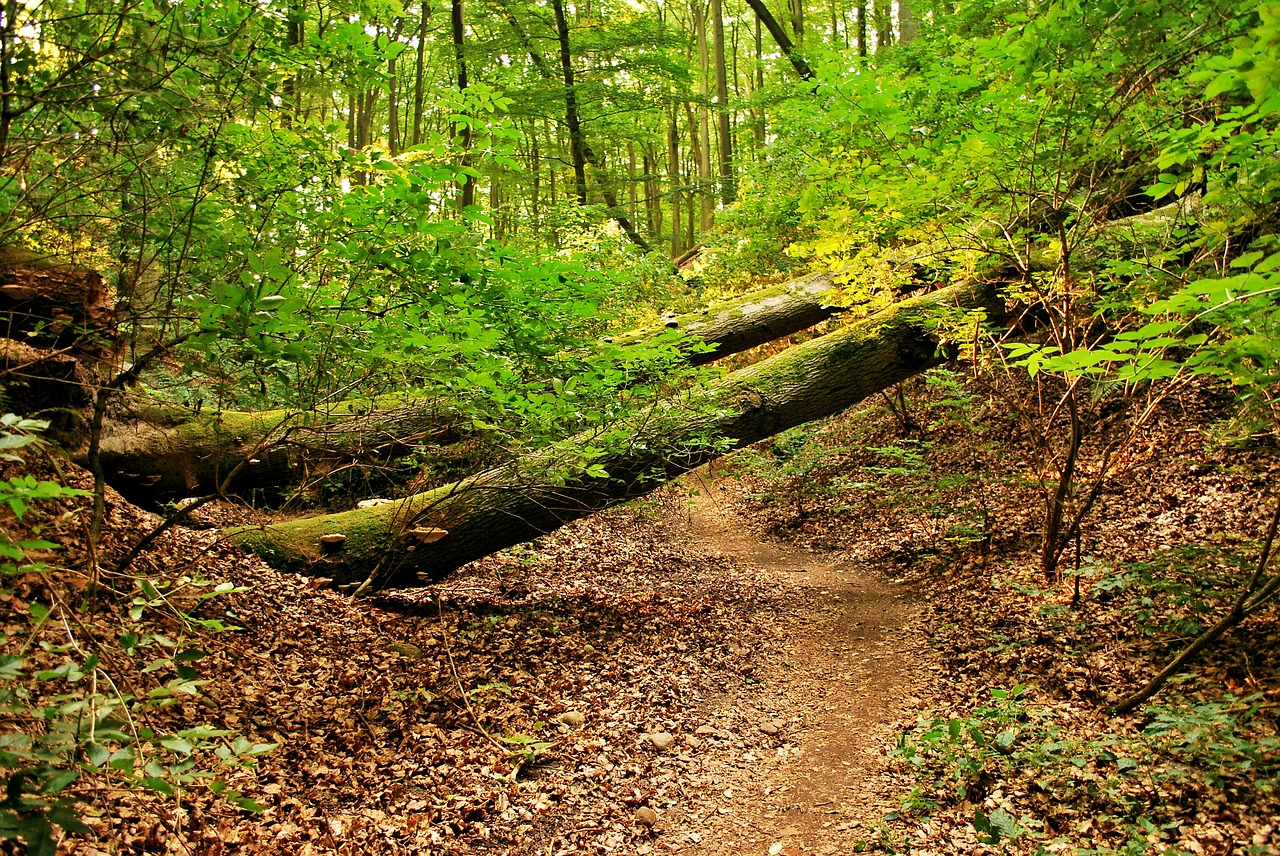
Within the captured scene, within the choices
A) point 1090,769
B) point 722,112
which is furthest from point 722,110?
point 1090,769

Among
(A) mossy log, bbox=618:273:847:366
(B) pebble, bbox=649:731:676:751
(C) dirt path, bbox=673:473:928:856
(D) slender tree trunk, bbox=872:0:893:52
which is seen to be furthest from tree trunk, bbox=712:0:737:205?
(B) pebble, bbox=649:731:676:751

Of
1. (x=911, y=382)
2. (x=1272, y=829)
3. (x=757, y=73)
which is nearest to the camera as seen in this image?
(x=1272, y=829)

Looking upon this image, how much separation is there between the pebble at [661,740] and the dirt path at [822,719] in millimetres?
345

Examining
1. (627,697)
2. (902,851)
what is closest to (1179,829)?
(902,851)

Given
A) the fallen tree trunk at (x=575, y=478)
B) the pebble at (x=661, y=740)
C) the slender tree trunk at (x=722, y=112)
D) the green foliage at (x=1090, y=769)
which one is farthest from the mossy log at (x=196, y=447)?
the slender tree trunk at (x=722, y=112)

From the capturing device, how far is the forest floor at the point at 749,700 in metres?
3.41

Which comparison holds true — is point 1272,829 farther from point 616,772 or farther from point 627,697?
point 627,697

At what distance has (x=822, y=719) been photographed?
5.25 metres

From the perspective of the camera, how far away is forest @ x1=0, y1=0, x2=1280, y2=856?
2.85 m

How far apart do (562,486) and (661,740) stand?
2.12 m

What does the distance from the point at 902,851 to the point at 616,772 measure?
73.2 inches

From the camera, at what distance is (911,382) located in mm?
11203

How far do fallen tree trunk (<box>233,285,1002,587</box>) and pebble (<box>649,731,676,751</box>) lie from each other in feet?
6.68

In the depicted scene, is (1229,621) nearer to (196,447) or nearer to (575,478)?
(575,478)
